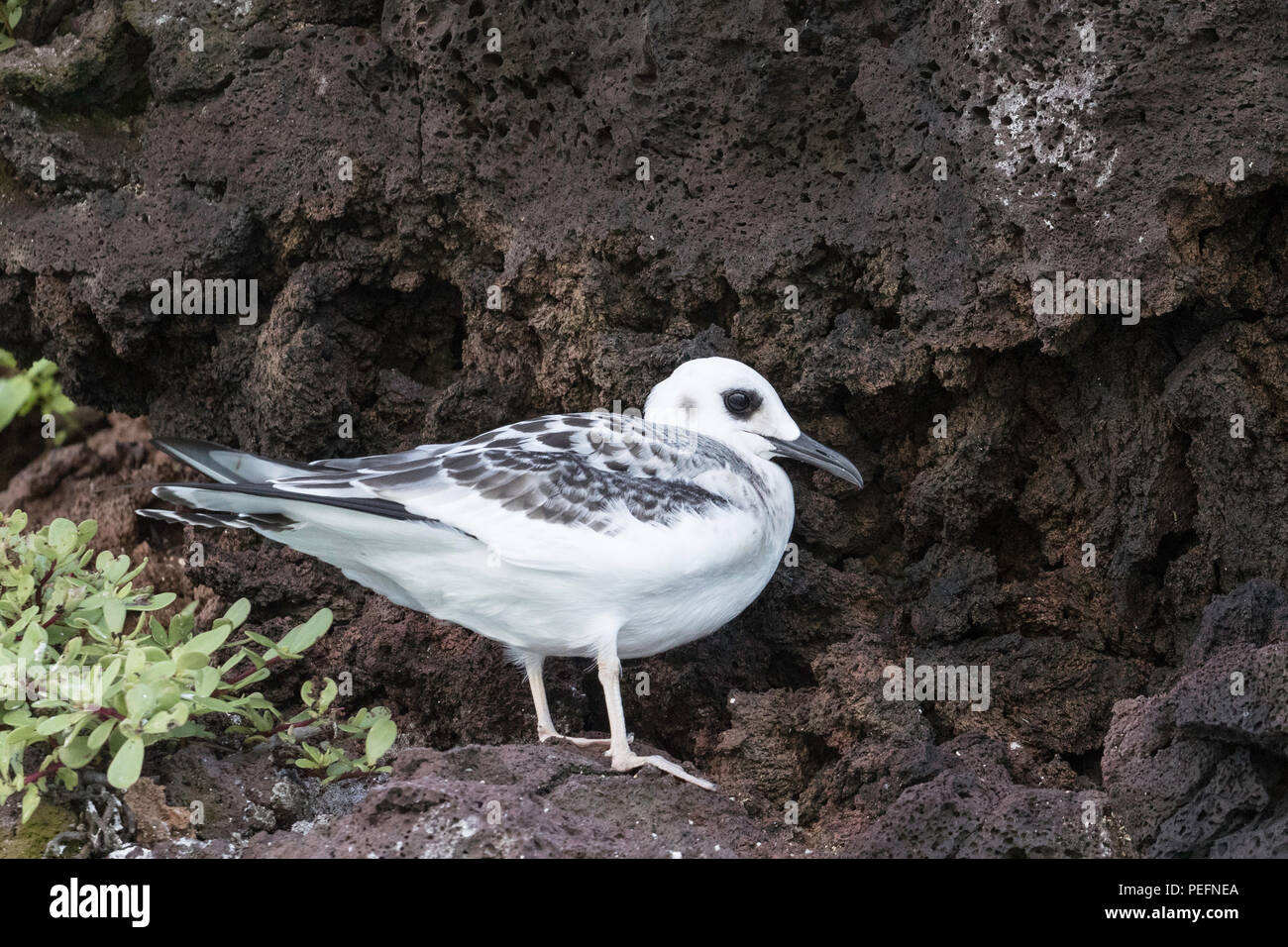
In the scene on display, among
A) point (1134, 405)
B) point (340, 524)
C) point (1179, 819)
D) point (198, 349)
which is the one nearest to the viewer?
point (1179, 819)

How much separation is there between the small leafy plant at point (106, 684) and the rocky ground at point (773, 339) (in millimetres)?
220

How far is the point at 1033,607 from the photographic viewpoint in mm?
5574

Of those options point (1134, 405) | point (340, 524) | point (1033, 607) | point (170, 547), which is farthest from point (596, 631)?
point (170, 547)

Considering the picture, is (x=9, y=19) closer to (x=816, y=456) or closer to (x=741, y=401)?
(x=741, y=401)

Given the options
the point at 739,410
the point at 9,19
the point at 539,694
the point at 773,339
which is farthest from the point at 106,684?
the point at 9,19

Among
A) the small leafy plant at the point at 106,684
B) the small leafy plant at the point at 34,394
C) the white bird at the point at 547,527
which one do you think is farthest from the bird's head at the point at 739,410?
the small leafy plant at the point at 34,394

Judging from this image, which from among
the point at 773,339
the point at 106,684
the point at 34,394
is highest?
the point at 773,339

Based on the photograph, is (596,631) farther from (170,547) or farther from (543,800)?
(170,547)

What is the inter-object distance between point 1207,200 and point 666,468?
2.16 m

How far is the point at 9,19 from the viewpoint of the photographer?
6.71 meters

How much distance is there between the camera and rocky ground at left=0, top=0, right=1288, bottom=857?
4430 millimetres

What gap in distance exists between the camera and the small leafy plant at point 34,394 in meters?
8.11

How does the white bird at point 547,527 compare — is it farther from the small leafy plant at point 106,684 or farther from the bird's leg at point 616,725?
the small leafy plant at point 106,684

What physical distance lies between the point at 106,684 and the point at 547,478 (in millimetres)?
1607
